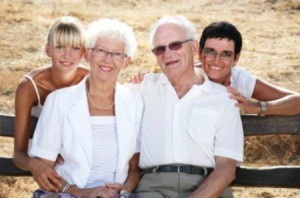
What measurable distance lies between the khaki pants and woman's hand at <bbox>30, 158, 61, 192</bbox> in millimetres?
596

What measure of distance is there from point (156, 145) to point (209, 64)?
2.72 ft

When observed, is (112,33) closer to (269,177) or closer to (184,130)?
(184,130)

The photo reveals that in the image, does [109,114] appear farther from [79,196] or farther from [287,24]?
[287,24]

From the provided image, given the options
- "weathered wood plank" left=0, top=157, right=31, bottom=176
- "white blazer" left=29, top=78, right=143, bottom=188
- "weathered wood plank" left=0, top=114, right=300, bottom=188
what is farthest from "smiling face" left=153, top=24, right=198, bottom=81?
"weathered wood plank" left=0, top=157, right=31, bottom=176

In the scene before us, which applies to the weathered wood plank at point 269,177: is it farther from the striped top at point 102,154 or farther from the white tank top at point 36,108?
the white tank top at point 36,108

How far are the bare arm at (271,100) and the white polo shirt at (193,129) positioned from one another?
2.7 inches

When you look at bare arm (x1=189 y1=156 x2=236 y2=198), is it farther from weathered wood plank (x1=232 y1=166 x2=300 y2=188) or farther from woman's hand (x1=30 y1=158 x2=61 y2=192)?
woman's hand (x1=30 y1=158 x2=61 y2=192)

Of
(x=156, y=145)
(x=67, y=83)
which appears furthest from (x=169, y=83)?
(x=67, y=83)

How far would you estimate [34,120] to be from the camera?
188 inches

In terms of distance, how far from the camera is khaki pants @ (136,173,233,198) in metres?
4.37

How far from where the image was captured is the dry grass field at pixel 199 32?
893 centimetres

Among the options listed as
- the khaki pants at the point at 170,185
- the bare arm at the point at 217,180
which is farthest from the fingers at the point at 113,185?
the bare arm at the point at 217,180

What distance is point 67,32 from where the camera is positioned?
460 cm

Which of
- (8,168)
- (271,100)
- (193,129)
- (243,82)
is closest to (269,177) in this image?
(271,100)
